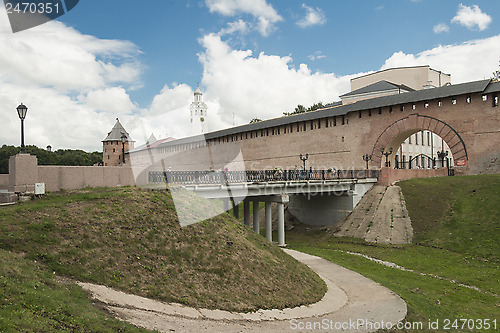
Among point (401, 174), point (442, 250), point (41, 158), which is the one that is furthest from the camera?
point (41, 158)

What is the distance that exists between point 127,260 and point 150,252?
3.27ft

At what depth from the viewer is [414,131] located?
139 feet

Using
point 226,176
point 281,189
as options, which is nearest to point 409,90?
point 281,189

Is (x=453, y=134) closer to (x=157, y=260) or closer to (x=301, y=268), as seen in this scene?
(x=301, y=268)

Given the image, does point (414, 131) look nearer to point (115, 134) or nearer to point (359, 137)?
point (359, 137)

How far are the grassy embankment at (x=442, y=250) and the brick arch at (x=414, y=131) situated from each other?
5357mm

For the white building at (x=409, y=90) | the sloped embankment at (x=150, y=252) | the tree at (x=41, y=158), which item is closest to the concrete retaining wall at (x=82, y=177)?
the sloped embankment at (x=150, y=252)

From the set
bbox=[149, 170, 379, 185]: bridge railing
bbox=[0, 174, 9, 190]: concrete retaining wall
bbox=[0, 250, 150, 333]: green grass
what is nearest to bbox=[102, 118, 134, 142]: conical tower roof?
bbox=[149, 170, 379, 185]: bridge railing

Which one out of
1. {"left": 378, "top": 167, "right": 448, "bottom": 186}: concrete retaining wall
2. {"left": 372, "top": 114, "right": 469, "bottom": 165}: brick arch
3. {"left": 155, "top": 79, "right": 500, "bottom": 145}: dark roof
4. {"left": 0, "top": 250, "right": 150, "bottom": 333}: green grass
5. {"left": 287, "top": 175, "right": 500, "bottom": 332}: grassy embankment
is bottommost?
{"left": 287, "top": 175, "right": 500, "bottom": 332}: grassy embankment

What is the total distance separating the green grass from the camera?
7.18 meters

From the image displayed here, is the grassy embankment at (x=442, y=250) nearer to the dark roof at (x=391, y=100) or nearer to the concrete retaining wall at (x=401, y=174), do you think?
the concrete retaining wall at (x=401, y=174)

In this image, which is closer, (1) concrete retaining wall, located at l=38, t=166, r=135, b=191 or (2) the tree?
(1) concrete retaining wall, located at l=38, t=166, r=135, b=191

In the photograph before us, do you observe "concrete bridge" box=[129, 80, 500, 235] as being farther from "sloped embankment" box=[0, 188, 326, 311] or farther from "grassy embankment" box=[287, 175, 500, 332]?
"sloped embankment" box=[0, 188, 326, 311]

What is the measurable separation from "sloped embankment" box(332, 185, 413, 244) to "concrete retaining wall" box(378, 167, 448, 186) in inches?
34.1
